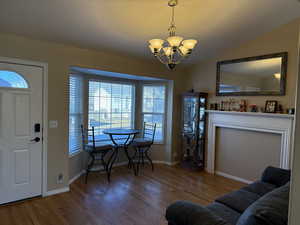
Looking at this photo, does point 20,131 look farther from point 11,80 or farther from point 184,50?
point 184,50

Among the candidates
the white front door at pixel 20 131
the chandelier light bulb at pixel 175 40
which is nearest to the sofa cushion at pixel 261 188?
the chandelier light bulb at pixel 175 40

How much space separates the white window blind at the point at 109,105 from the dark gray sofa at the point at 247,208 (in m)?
3.02

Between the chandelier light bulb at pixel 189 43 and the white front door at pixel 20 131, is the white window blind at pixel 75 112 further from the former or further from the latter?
the chandelier light bulb at pixel 189 43

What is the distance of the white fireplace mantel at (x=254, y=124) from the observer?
3211 mm

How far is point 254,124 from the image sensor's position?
11.9 ft

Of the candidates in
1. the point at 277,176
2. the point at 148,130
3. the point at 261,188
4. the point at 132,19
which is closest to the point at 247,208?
the point at 261,188

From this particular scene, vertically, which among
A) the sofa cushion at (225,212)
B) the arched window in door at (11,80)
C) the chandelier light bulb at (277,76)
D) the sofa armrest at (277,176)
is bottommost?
the sofa cushion at (225,212)

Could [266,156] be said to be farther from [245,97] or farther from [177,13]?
[177,13]

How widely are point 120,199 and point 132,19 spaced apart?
8.81 feet

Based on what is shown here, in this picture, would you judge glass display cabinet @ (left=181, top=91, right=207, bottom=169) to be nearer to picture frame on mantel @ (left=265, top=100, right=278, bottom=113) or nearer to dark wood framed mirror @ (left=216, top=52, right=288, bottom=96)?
dark wood framed mirror @ (left=216, top=52, right=288, bottom=96)

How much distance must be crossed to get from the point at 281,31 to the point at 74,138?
4217 mm

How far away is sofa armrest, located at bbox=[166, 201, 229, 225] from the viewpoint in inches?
56.6

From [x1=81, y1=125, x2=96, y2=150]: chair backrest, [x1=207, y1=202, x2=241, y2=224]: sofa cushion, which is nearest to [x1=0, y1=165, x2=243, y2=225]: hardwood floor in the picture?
[x1=81, y1=125, x2=96, y2=150]: chair backrest

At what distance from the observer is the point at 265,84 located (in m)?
3.51
